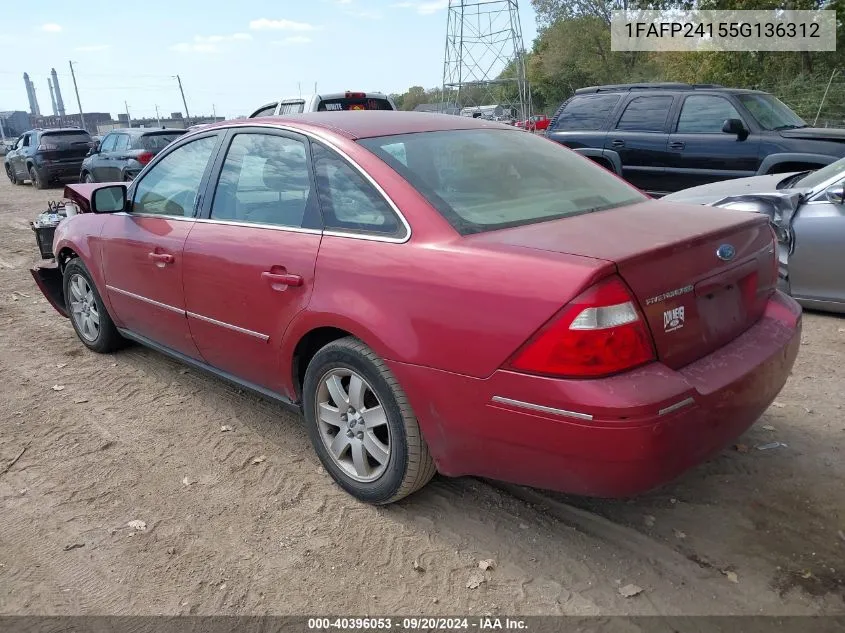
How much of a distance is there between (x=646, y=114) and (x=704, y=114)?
2.42 feet

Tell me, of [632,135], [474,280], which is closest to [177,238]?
[474,280]

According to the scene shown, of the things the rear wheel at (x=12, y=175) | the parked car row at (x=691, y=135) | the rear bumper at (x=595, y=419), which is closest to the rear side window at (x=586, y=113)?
the parked car row at (x=691, y=135)

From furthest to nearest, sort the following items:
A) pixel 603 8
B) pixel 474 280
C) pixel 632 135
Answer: pixel 603 8 → pixel 632 135 → pixel 474 280

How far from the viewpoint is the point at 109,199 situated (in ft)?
15.0

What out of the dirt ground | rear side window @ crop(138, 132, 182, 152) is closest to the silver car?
the dirt ground

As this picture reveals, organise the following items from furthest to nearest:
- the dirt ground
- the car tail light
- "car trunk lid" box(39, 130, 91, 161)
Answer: "car trunk lid" box(39, 130, 91, 161) → the dirt ground → the car tail light

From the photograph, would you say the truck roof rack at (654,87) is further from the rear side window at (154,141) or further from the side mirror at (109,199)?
the rear side window at (154,141)

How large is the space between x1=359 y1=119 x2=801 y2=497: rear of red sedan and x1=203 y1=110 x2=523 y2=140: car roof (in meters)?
0.37

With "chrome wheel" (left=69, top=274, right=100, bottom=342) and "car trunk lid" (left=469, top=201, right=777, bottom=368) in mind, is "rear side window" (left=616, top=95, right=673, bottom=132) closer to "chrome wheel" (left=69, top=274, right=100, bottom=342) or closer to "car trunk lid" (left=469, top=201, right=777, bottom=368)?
"car trunk lid" (left=469, top=201, right=777, bottom=368)

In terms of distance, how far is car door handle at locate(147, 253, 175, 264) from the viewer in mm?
→ 3879

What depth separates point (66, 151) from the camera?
64.0 feet

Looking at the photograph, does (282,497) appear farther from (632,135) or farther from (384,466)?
(632,135)

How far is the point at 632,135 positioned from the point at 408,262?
7343mm

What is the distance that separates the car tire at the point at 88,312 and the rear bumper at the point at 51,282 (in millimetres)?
242
